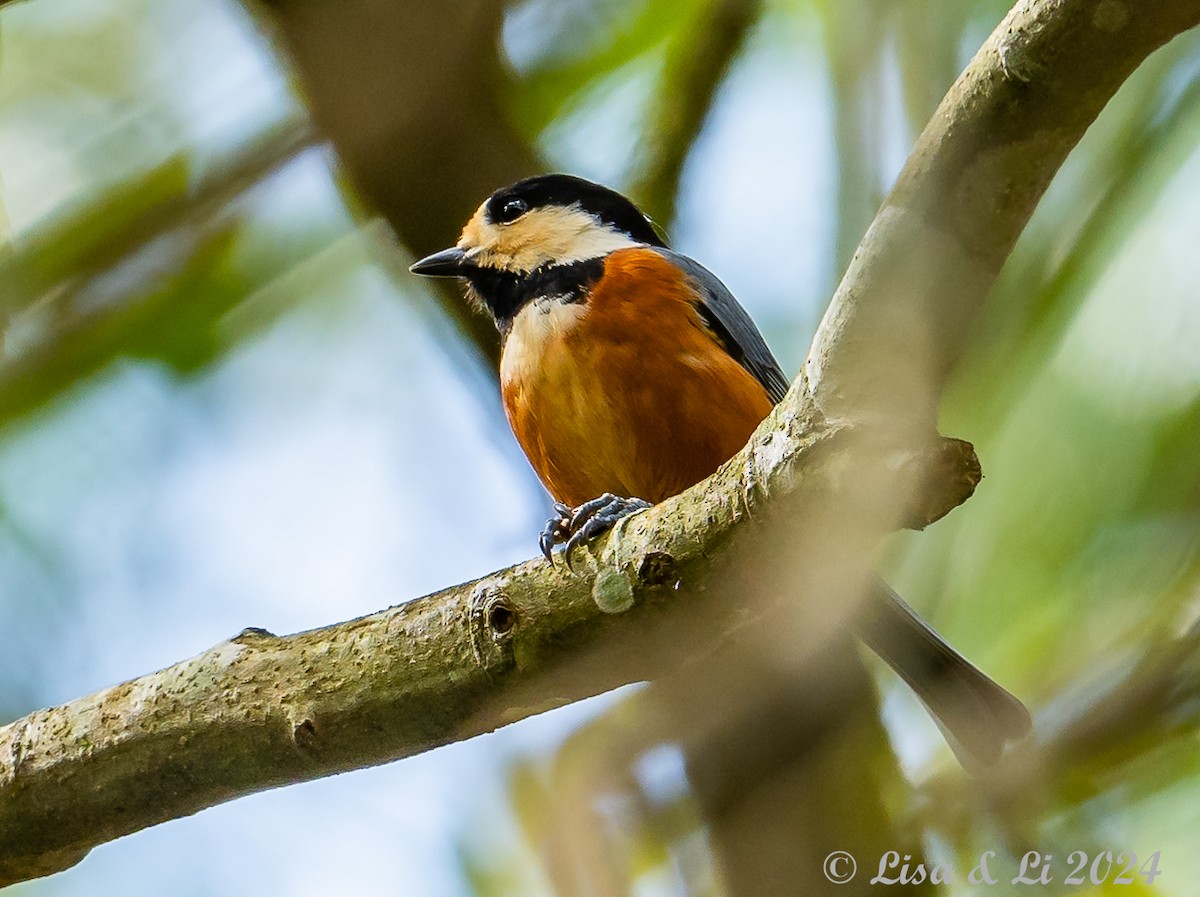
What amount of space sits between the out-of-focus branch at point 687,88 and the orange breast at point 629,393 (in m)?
0.38

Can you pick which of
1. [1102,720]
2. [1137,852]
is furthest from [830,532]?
[1137,852]

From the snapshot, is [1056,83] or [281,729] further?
[281,729]

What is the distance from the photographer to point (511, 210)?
5.04 m

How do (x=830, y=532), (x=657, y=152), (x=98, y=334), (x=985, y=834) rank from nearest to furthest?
(x=830, y=532)
(x=985, y=834)
(x=98, y=334)
(x=657, y=152)

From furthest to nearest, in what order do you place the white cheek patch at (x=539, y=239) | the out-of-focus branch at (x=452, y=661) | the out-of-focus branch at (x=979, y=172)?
the white cheek patch at (x=539, y=239) < the out-of-focus branch at (x=452, y=661) < the out-of-focus branch at (x=979, y=172)

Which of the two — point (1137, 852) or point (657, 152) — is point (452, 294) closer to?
point (657, 152)

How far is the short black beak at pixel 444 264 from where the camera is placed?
4.80 m

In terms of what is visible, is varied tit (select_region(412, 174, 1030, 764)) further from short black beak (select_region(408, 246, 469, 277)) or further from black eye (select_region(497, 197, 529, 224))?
black eye (select_region(497, 197, 529, 224))

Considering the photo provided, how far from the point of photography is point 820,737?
11.8 feet

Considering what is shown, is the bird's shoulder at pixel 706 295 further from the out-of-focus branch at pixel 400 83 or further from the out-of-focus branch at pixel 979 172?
the out-of-focus branch at pixel 979 172

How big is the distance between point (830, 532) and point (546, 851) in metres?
1.33

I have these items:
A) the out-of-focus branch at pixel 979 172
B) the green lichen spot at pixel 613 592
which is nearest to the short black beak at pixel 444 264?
the green lichen spot at pixel 613 592

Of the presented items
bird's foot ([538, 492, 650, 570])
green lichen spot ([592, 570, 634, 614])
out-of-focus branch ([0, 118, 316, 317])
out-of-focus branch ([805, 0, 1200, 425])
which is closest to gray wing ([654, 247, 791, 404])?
bird's foot ([538, 492, 650, 570])

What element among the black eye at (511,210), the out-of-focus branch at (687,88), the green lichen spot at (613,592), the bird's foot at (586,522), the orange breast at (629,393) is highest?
the black eye at (511,210)
